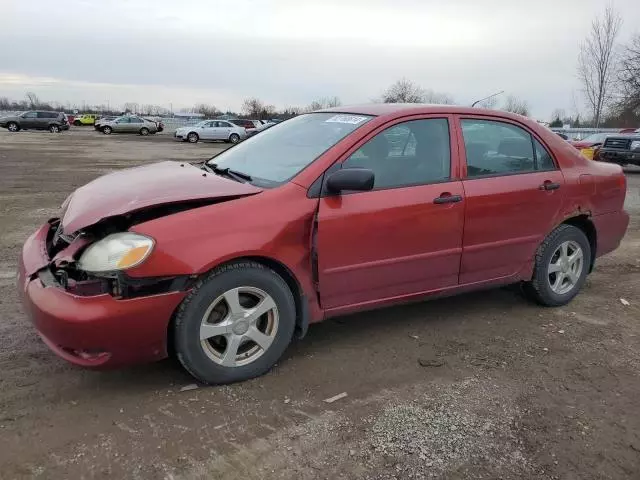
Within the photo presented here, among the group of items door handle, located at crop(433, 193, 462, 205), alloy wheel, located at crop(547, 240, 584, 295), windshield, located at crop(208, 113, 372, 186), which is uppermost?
windshield, located at crop(208, 113, 372, 186)

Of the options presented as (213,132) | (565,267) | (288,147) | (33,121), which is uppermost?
(288,147)

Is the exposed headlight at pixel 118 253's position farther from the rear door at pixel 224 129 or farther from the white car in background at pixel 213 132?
the rear door at pixel 224 129

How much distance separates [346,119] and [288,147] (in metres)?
0.45

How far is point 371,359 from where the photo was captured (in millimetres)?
3699

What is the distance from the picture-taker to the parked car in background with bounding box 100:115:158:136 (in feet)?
150

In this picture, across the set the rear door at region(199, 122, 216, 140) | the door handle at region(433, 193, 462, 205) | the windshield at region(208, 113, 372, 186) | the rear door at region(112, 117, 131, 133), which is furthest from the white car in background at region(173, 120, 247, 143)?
the door handle at region(433, 193, 462, 205)

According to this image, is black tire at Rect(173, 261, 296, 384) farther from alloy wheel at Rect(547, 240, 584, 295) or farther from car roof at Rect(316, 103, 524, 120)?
alloy wheel at Rect(547, 240, 584, 295)

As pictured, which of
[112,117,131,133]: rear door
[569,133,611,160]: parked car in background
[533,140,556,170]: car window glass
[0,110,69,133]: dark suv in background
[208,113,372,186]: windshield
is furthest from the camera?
[112,117,131,133]: rear door

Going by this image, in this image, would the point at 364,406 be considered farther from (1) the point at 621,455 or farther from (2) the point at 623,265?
(2) the point at 623,265

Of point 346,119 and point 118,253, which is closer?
point 118,253

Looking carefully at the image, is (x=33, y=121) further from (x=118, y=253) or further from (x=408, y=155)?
(x=118, y=253)

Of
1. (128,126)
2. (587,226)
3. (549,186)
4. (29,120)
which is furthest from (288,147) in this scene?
(29,120)

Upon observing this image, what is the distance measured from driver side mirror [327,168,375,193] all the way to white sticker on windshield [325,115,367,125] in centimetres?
59

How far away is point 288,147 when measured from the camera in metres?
3.98
